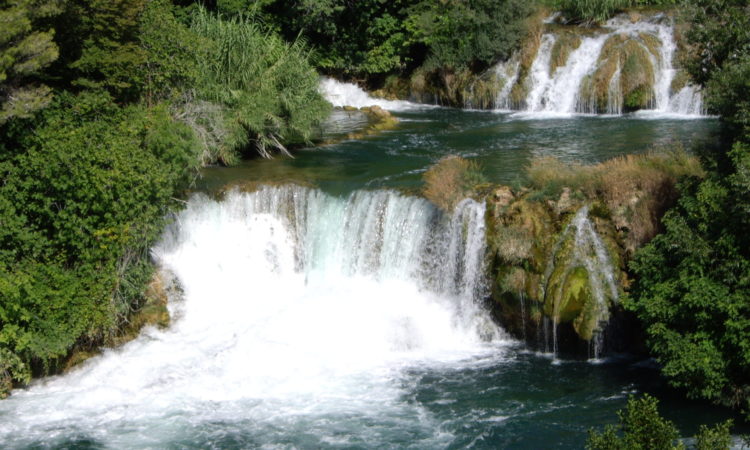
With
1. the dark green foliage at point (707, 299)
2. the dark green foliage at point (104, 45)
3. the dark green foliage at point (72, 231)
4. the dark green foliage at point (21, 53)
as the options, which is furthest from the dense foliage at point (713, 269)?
the dark green foliage at point (104, 45)

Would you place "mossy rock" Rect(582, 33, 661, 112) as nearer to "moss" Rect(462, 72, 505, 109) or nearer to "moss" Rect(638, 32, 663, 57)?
"moss" Rect(638, 32, 663, 57)

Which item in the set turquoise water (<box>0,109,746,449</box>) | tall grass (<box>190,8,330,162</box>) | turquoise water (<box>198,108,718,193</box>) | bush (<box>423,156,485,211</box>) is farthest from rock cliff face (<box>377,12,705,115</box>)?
bush (<box>423,156,485,211</box>)

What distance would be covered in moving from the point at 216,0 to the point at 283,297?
56.3 feet

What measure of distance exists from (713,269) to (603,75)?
15.0 m

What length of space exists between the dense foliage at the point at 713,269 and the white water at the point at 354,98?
686 inches

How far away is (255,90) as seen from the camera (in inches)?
815

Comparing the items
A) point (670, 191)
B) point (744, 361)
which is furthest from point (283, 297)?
point (744, 361)

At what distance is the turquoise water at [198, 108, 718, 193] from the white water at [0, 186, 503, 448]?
1195 mm

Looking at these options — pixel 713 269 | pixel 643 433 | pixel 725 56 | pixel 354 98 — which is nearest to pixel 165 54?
pixel 725 56

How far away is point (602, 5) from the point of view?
27.7m

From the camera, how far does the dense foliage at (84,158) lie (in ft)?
44.9

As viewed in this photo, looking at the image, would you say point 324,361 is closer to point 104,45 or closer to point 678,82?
point 104,45

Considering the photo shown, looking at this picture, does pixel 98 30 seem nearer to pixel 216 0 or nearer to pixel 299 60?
pixel 299 60

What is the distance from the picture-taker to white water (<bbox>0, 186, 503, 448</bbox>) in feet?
40.2
